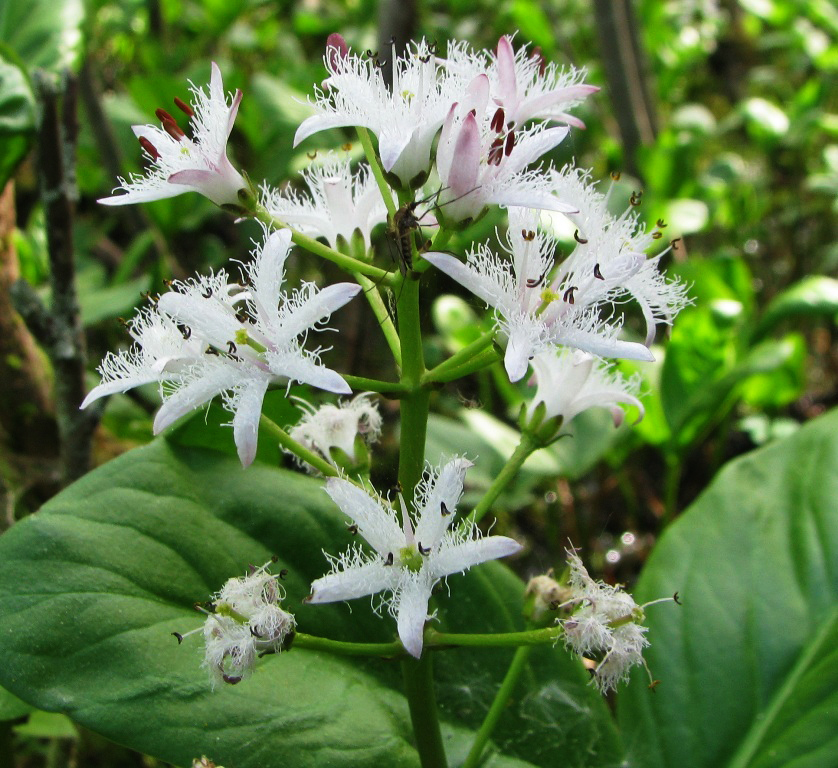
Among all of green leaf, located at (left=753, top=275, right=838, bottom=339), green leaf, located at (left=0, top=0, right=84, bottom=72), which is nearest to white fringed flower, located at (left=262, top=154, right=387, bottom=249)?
green leaf, located at (left=0, top=0, right=84, bottom=72)

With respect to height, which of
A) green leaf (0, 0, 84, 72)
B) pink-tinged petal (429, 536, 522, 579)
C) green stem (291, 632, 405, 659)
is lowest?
green stem (291, 632, 405, 659)

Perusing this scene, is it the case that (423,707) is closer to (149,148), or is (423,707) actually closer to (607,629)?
(607,629)

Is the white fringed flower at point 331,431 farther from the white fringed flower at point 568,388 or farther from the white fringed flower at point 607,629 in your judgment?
the white fringed flower at point 607,629

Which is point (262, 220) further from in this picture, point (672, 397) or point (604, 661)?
point (672, 397)

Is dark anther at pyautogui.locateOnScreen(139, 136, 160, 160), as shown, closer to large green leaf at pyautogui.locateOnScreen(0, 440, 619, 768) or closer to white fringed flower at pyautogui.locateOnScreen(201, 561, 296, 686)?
large green leaf at pyautogui.locateOnScreen(0, 440, 619, 768)

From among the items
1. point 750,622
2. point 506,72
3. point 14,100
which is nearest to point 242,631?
point 506,72

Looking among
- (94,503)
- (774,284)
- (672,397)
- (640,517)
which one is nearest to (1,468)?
(94,503)
